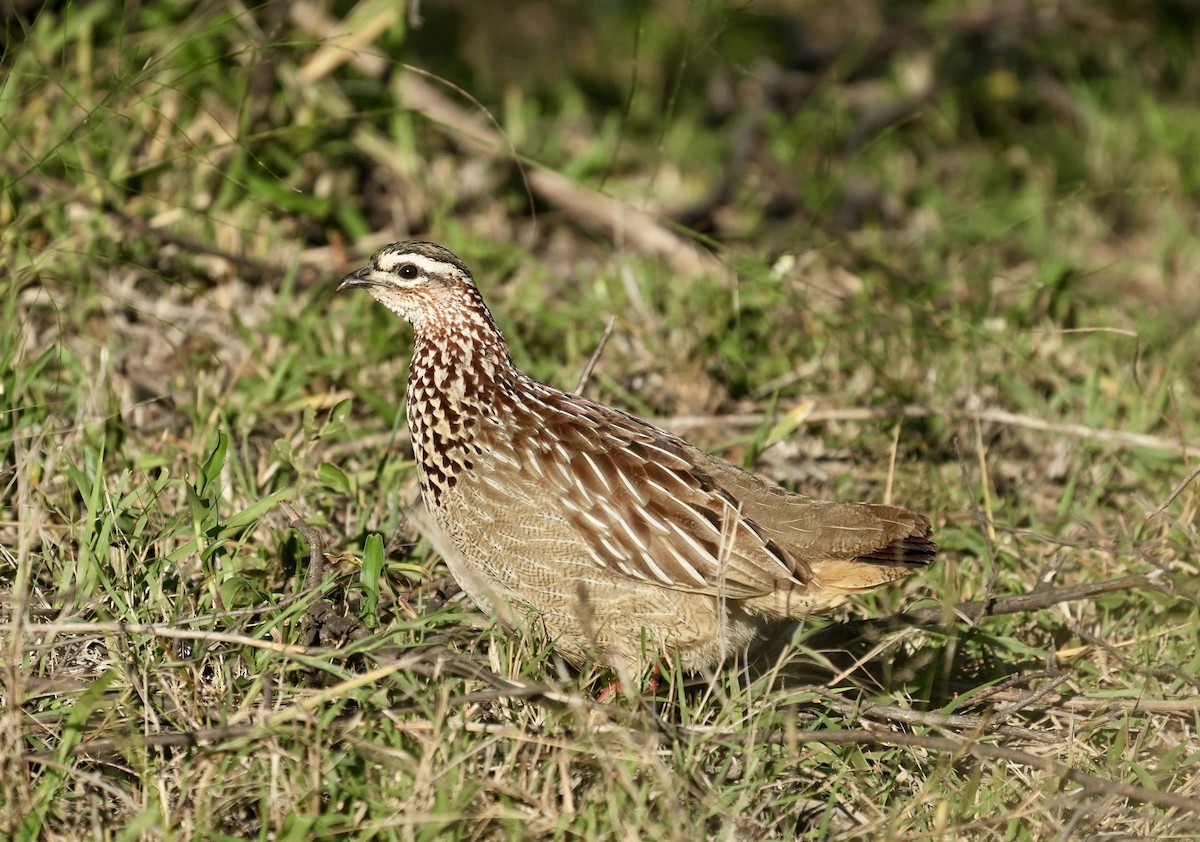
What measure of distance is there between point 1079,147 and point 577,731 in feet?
19.7

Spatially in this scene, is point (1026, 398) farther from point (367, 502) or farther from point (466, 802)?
point (466, 802)

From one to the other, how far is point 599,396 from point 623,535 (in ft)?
6.05

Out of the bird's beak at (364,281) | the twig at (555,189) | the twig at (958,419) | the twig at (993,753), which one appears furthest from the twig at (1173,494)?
the twig at (555,189)

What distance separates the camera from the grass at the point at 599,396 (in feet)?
12.6

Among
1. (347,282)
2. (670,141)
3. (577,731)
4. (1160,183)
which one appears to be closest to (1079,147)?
(1160,183)

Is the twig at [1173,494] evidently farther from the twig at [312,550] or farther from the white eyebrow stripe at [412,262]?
the twig at [312,550]

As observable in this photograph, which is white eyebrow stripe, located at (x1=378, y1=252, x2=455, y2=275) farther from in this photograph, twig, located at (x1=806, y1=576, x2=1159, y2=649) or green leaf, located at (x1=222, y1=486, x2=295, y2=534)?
twig, located at (x1=806, y1=576, x2=1159, y2=649)

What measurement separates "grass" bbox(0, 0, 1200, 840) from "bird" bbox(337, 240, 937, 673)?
0.59ft

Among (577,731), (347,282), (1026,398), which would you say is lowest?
(1026,398)

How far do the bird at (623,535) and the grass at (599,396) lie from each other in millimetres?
181

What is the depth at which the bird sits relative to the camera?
4.38 m

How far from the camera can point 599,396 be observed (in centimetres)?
621

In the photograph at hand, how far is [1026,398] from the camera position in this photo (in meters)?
6.21

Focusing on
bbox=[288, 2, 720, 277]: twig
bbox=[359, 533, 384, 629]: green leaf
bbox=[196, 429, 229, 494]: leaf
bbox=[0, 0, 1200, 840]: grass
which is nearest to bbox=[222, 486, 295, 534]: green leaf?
bbox=[0, 0, 1200, 840]: grass
